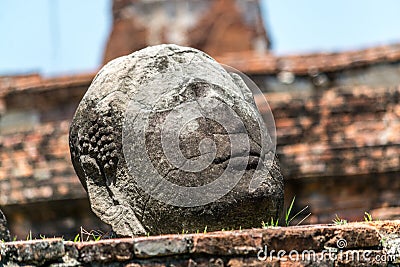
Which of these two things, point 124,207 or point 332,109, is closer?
point 124,207

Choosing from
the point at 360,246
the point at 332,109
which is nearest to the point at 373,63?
the point at 332,109

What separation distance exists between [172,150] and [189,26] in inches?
609

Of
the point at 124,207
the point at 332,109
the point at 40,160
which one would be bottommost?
the point at 40,160

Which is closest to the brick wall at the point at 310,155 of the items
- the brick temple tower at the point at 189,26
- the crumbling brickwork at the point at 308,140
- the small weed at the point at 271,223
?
the crumbling brickwork at the point at 308,140

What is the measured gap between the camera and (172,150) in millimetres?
4461

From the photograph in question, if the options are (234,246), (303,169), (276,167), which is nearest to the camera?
(234,246)

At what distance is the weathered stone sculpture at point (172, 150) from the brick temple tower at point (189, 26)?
47.7ft

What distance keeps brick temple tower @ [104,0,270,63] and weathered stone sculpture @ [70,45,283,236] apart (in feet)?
47.7

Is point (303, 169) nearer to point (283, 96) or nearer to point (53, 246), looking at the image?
point (283, 96)

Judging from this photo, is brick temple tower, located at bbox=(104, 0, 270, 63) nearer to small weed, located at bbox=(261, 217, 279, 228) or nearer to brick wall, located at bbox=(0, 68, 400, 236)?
brick wall, located at bbox=(0, 68, 400, 236)

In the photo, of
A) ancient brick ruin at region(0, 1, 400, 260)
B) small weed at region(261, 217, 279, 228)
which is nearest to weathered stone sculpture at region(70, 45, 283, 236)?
small weed at region(261, 217, 279, 228)

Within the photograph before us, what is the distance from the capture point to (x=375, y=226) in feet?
13.4

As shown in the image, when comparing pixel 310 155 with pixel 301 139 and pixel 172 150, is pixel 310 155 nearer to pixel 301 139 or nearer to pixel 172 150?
pixel 301 139

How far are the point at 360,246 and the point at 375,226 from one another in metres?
0.16
